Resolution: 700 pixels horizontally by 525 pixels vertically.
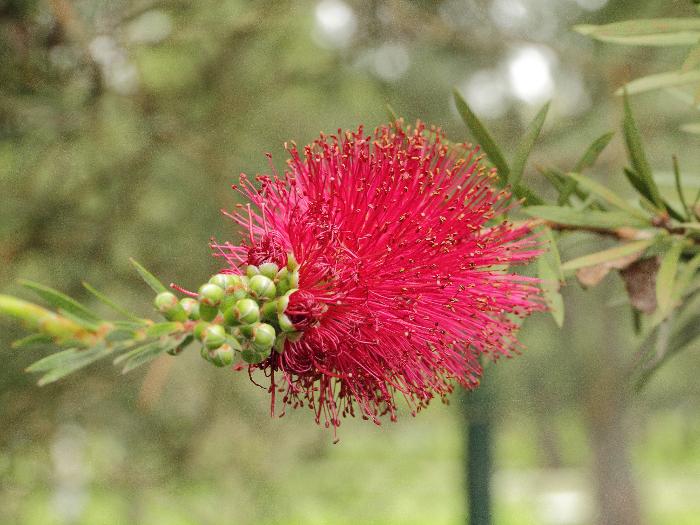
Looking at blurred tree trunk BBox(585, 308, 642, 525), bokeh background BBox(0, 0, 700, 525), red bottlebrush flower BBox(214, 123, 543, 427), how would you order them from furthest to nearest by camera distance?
1. blurred tree trunk BBox(585, 308, 642, 525)
2. bokeh background BBox(0, 0, 700, 525)
3. red bottlebrush flower BBox(214, 123, 543, 427)

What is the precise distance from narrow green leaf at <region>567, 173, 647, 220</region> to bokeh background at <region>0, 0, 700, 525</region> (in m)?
0.13

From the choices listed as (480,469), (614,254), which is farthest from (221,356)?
(480,469)

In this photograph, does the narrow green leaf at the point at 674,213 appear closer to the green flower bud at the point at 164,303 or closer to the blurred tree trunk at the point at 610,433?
the green flower bud at the point at 164,303

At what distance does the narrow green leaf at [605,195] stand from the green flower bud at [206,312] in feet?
1.68

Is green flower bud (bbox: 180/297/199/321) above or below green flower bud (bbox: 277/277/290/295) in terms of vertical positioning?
below

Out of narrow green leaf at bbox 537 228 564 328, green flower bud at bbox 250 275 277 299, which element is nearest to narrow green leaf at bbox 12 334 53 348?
green flower bud at bbox 250 275 277 299

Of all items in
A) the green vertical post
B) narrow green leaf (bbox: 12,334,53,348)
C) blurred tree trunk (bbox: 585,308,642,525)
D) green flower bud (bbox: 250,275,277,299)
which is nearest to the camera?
narrow green leaf (bbox: 12,334,53,348)

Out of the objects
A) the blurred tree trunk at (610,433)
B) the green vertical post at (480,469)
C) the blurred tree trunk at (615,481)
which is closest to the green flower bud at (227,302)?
the green vertical post at (480,469)

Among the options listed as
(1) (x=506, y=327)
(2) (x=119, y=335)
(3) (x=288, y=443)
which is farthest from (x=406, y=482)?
(2) (x=119, y=335)

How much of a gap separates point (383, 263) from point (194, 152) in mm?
1896

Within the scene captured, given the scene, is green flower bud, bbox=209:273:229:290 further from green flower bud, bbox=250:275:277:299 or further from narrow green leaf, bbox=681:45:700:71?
narrow green leaf, bbox=681:45:700:71

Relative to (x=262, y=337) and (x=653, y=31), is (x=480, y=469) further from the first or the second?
(x=262, y=337)

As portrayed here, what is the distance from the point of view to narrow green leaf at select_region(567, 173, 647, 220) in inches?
40.8

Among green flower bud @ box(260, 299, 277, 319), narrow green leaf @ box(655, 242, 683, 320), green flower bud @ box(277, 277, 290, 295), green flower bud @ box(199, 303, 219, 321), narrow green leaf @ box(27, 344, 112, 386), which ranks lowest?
narrow green leaf @ box(27, 344, 112, 386)
